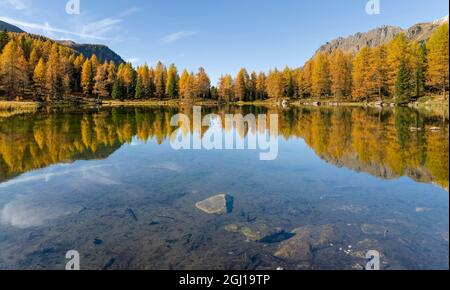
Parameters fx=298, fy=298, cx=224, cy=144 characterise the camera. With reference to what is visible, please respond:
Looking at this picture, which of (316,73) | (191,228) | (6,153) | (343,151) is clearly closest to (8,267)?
(191,228)

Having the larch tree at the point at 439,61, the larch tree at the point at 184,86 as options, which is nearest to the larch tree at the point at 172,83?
the larch tree at the point at 184,86

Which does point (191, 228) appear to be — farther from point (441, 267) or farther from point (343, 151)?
point (343, 151)

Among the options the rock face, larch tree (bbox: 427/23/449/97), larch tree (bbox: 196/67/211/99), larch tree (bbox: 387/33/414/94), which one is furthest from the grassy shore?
larch tree (bbox: 427/23/449/97)

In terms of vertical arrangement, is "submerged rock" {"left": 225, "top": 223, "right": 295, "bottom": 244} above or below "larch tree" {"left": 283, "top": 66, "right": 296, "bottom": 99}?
below

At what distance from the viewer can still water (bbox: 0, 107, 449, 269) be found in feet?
23.0

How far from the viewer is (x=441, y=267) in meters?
6.34

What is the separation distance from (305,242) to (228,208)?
307 cm

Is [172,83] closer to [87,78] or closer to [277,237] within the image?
[87,78]

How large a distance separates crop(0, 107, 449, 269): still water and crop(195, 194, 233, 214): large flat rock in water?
0.49ft

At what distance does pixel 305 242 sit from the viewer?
760cm

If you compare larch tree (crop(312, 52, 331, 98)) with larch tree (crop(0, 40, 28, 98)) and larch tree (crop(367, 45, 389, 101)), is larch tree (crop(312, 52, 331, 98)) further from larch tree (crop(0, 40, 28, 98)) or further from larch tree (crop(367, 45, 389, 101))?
larch tree (crop(0, 40, 28, 98))

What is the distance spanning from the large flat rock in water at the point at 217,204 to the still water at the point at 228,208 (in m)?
0.15

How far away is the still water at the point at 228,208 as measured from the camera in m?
7.01

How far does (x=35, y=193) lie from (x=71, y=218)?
3477 millimetres
